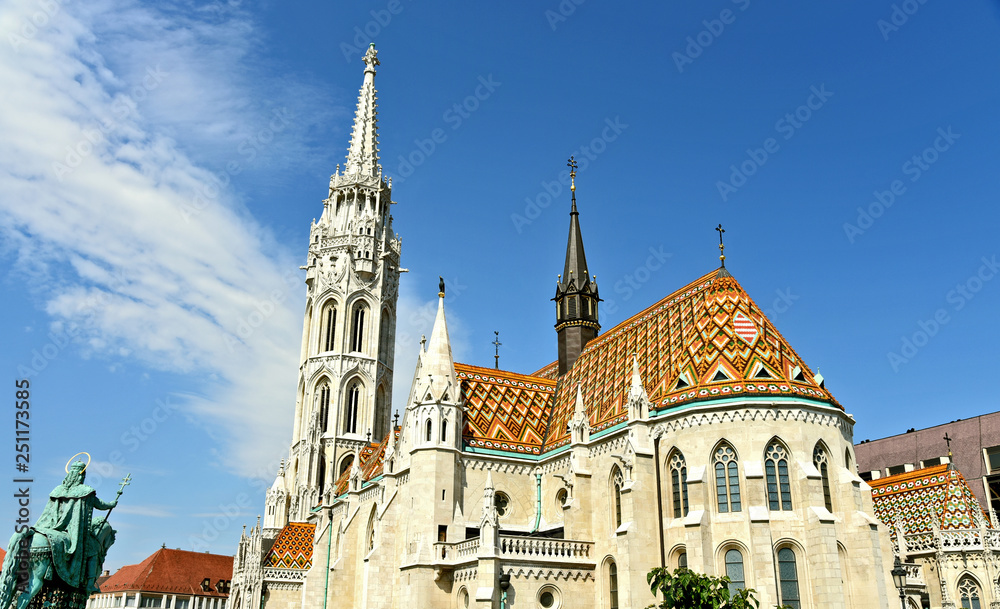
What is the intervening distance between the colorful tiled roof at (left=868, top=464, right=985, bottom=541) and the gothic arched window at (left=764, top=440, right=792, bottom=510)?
1007 centimetres

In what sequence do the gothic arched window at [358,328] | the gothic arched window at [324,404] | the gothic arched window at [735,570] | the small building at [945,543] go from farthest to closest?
1. the gothic arched window at [358,328]
2. the gothic arched window at [324,404]
3. the small building at [945,543]
4. the gothic arched window at [735,570]

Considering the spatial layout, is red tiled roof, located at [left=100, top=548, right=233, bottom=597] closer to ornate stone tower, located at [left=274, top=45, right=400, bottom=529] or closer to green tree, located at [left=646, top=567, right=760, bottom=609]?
ornate stone tower, located at [left=274, top=45, right=400, bottom=529]

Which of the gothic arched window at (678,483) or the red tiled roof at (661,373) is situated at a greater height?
the red tiled roof at (661,373)

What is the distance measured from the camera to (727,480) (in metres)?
28.9

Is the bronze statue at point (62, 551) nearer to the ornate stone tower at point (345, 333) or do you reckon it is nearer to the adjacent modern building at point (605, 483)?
the adjacent modern building at point (605, 483)

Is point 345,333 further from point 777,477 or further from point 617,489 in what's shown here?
point 777,477

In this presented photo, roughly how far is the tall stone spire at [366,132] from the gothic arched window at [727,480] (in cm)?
4439

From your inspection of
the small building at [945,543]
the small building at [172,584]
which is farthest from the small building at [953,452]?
the small building at [172,584]

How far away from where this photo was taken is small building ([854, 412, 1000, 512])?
175ft

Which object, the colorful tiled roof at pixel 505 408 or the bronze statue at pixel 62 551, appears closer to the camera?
the bronze statue at pixel 62 551

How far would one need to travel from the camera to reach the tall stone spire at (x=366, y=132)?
66688 millimetres

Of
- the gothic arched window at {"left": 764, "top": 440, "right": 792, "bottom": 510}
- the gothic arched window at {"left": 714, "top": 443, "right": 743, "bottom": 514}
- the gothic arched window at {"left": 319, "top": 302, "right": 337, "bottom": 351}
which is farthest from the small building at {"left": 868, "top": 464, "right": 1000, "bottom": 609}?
the gothic arched window at {"left": 319, "top": 302, "right": 337, "bottom": 351}

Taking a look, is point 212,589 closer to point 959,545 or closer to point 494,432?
point 494,432

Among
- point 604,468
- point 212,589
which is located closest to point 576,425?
point 604,468
